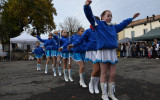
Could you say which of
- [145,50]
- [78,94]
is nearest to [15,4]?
[145,50]

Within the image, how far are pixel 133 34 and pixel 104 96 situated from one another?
42.2 m

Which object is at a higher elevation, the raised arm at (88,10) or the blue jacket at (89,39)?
the raised arm at (88,10)

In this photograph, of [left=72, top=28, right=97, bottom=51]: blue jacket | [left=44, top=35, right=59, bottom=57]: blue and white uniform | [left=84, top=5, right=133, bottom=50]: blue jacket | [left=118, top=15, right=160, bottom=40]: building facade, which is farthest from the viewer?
[left=118, top=15, right=160, bottom=40]: building facade

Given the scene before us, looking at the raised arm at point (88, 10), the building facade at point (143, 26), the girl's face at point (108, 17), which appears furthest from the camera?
the building facade at point (143, 26)

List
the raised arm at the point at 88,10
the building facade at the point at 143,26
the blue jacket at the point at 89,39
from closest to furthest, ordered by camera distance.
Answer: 1. the raised arm at the point at 88,10
2. the blue jacket at the point at 89,39
3. the building facade at the point at 143,26

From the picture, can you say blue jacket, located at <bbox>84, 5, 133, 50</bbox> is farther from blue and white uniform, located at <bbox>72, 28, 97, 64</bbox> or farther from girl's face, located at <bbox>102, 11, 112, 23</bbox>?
blue and white uniform, located at <bbox>72, 28, 97, 64</bbox>

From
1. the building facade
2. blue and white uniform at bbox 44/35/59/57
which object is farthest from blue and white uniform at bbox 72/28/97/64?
the building facade

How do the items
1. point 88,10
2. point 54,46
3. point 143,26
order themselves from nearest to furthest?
point 88,10
point 54,46
point 143,26

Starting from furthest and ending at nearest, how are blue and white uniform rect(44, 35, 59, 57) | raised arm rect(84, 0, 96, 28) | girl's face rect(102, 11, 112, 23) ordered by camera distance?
blue and white uniform rect(44, 35, 59, 57) → girl's face rect(102, 11, 112, 23) → raised arm rect(84, 0, 96, 28)

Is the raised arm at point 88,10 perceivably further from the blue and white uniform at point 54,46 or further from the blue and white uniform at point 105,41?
the blue and white uniform at point 54,46

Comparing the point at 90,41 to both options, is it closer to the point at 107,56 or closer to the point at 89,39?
Result: the point at 89,39

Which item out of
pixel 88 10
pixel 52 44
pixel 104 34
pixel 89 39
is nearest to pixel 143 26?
pixel 52 44

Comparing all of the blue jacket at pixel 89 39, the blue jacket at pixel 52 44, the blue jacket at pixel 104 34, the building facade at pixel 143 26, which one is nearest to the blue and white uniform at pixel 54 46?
the blue jacket at pixel 52 44

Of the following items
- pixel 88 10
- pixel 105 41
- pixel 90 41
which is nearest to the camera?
pixel 88 10
